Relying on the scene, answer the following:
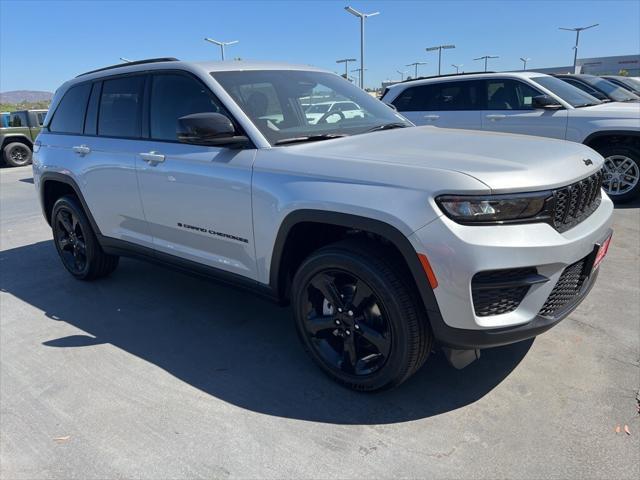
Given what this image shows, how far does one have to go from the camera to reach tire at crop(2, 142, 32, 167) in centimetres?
1558

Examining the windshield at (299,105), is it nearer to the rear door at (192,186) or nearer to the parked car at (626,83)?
the rear door at (192,186)

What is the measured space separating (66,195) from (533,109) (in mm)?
6107

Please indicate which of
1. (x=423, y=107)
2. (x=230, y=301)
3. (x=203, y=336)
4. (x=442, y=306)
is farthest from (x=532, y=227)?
(x=423, y=107)

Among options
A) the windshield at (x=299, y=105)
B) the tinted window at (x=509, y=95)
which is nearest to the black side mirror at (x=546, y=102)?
the tinted window at (x=509, y=95)

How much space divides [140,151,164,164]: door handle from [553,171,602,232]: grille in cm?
253

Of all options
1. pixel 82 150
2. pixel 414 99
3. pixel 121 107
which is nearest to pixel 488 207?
pixel 121 107

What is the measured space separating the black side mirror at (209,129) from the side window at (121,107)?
106 cm

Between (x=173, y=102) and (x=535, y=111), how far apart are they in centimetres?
548

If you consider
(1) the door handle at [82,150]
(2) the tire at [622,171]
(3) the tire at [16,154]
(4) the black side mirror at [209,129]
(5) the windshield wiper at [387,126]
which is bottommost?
(3) the tire at [16,154]

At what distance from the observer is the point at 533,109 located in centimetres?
725

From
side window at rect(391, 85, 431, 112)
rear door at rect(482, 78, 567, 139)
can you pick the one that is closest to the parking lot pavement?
rear door at rect(482, 78, 567, 139)

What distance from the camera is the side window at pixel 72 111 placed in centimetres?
457

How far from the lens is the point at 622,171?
22.1ft

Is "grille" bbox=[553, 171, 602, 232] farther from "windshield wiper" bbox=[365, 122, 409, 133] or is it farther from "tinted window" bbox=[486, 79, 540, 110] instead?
"tinted window" bbox=[486, 79, 540, 110]
